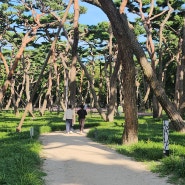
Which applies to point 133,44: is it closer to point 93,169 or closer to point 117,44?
point 117,44

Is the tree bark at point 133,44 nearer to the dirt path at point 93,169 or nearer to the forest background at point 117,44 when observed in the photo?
the forest background at point 117,44

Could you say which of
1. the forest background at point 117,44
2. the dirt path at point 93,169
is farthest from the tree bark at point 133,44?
the dirt path at point 93,169

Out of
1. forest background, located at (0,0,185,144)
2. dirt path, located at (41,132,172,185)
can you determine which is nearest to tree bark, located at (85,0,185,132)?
forest background, located at (0,0,185,144)

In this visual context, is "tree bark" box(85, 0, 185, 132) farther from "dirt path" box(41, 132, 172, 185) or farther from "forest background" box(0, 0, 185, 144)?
"dirt path" box(41, 132, 172, 185)

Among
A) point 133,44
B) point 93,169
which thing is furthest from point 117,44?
point 93,169

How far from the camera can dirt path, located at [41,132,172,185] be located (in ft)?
26.0

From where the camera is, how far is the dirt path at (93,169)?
792 centimetres

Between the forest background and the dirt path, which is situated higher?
the forest background

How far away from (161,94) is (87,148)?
393cm

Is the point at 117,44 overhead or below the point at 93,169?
overhead

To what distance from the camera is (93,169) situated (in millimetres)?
9172

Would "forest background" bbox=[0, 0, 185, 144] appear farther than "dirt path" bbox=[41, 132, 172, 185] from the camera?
Yes

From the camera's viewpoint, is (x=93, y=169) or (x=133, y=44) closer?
(x=93, y=169)

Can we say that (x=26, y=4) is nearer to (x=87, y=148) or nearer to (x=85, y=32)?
(x=85, y=32)
